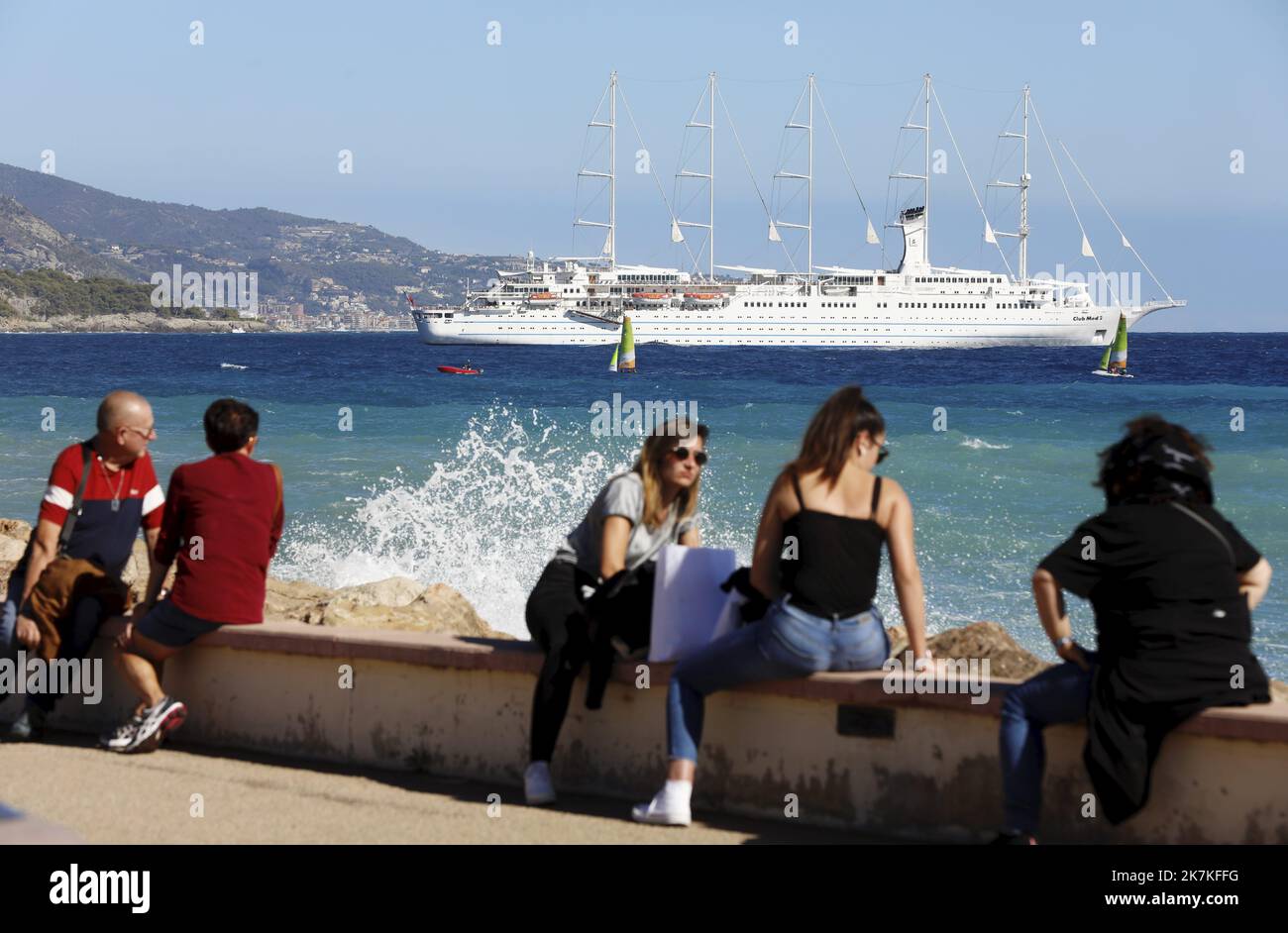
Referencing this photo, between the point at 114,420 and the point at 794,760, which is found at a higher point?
the point at 114,420

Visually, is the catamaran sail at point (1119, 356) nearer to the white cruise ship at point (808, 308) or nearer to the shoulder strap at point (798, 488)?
the white cruise ship at point (808, 308)

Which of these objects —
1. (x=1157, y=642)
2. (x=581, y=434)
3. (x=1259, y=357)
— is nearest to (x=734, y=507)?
(x=581, y=434)

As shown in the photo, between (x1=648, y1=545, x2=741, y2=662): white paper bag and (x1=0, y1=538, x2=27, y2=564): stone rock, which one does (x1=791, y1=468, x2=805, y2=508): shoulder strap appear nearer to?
(x1=648, y1=545, x2=741, y2=662): white paper bag

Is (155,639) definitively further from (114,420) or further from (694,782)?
(694,782)

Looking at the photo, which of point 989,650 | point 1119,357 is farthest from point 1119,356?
point 989,650

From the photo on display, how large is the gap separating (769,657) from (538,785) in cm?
85

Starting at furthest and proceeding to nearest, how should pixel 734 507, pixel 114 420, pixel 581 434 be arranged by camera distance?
1. pixel 581 434
2. pixel 734 507
3. pixel 114 420

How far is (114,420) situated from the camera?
208 inches

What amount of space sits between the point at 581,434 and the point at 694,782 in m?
24.8

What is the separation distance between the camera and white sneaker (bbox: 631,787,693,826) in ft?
14.3
